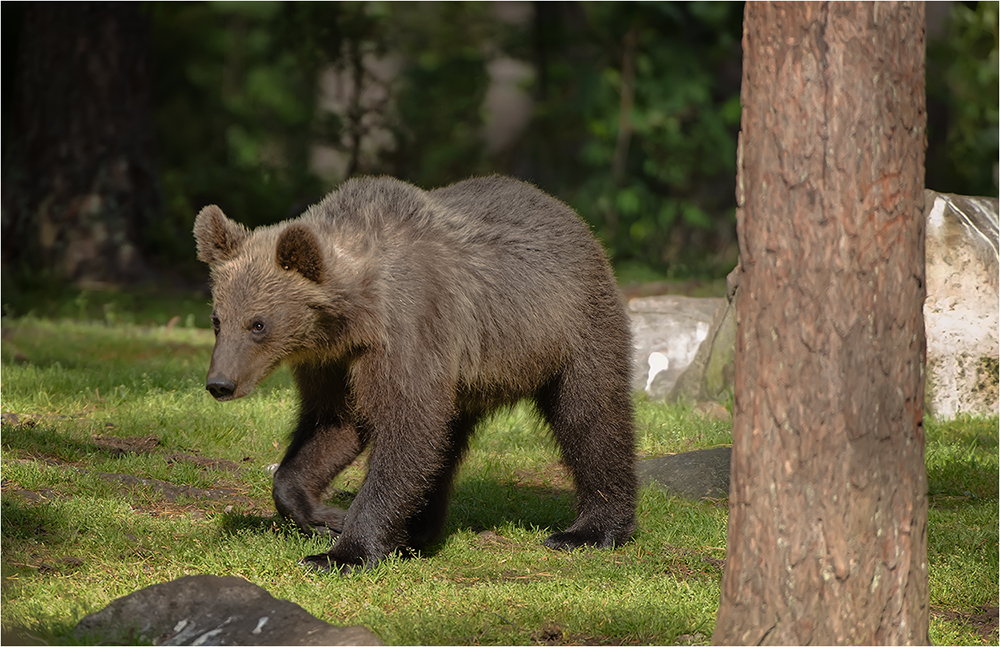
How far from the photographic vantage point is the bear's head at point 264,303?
532 centimetres

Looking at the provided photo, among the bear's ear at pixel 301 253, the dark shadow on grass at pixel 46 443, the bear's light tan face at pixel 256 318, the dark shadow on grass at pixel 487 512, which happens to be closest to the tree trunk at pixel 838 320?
the bear's ear at pixel 301 253

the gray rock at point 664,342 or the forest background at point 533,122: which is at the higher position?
the forest background at point 533,122

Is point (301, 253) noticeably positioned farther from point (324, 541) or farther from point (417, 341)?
point (324, 541)

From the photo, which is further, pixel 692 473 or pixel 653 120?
pixel 653 120

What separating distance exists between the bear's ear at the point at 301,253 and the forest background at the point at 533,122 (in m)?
8.76

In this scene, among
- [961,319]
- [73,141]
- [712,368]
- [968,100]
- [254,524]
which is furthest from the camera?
[968,100]

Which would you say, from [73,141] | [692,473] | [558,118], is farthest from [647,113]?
[692,473]

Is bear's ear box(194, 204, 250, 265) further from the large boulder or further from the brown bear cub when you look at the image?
the large boulder

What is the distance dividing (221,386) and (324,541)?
1141 millimetres

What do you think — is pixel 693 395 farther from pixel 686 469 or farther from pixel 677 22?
pixel 677 22

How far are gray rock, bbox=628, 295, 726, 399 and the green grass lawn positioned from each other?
0.48 meters

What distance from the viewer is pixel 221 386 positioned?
17.1 ft

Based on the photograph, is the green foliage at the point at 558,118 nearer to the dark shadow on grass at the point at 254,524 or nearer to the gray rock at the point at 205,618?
the dark shadow on grass at the point at 254,524

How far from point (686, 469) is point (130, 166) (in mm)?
9138
